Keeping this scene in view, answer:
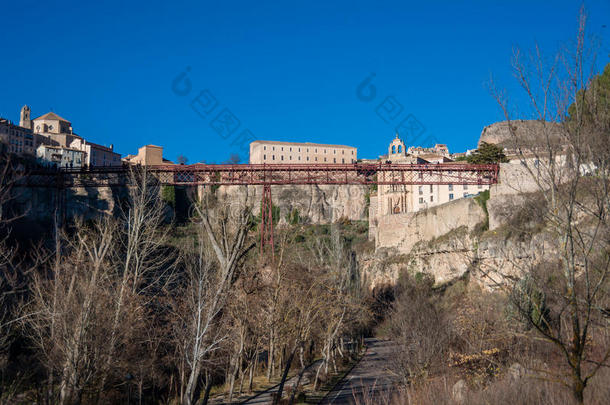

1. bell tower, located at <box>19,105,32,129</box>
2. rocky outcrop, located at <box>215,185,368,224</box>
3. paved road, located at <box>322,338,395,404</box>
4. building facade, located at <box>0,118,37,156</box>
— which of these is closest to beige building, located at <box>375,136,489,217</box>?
rocky outcrop, located at <box>215,185,368,224</box>

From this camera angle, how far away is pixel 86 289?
50.5ft

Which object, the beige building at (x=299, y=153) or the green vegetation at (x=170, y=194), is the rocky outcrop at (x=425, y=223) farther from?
the beige building at (x=299, y=153)

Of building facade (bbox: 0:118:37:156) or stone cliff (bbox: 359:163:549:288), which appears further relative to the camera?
building facade (bbox: 0:118:37:156)

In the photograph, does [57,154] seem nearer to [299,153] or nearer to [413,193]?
[299,153]

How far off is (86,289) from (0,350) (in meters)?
2.87

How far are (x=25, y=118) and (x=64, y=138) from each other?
15018 millimetres

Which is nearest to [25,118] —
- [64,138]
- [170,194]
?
[64,138]

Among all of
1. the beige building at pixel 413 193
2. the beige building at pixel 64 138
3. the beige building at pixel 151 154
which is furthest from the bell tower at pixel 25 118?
the beige building at pixel 413 193

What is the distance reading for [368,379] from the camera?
982 inches

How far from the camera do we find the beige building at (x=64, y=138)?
3285 inches

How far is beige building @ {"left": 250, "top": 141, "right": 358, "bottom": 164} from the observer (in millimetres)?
96250

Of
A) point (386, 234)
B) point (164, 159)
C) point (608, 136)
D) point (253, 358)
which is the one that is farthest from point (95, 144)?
point (608, 136)

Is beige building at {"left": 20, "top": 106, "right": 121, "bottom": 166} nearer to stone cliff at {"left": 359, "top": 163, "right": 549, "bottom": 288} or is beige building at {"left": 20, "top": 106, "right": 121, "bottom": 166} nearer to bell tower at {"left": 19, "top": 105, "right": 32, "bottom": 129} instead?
bell tower at {"left": 19, "top": 105, "right": 32, "bottom": 129}

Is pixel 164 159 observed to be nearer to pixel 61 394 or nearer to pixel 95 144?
pixel 95 144
